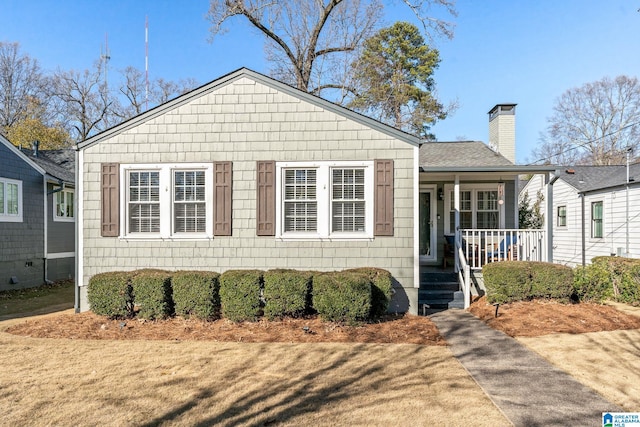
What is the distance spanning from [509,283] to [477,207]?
3631 mm

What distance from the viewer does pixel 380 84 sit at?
73.1 ft

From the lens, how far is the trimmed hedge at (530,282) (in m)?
7.65

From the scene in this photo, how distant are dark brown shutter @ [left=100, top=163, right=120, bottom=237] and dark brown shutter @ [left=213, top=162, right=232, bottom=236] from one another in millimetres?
2034

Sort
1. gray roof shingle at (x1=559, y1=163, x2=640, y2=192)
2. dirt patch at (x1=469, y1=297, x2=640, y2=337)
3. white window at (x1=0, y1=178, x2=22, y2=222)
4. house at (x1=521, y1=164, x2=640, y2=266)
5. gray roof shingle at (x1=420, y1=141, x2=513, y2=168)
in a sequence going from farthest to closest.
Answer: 1. gray roof shingle at (x1=559, y1=163, x2=640, y2=192)
2. house at (x1=521, y1=164, x2=640, y2=266)
3. white window at (x1=0, y1=178, x2=22, y2=222)
4. gray roof shingle at (x1=420, y1=141, x2=513, y2=168)
5. dirt patch at (x1=469, y1=297, x2=640, y2=337)

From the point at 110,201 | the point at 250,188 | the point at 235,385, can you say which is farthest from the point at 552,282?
the point at 110,201

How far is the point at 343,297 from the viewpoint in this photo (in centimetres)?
657

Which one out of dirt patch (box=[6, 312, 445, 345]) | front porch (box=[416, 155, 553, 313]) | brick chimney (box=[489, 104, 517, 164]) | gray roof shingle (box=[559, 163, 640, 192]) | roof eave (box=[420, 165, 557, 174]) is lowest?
dirt patch (box=[6, 312, 445, 345])

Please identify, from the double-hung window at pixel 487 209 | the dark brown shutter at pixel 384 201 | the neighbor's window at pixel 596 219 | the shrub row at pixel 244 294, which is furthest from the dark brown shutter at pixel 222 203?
the neighbor's window at pixel 596 219

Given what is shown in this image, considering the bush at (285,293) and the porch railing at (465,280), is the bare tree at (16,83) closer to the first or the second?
the bush at (285,293)

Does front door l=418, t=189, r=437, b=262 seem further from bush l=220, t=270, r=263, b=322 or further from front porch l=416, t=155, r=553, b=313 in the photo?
bush l=220, t=270, r=263, b=322

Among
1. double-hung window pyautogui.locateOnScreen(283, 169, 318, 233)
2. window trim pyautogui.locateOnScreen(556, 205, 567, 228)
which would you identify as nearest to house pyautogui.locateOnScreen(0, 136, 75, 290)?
double-hung window pyautogui.locateOnScreen(283, 169, 318, 233)

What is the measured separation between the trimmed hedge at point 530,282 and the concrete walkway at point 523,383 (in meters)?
1.46

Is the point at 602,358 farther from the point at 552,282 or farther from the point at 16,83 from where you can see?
the point at 16,83

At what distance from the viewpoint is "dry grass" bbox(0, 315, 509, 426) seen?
3.57 meters
